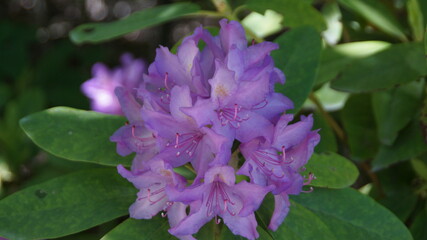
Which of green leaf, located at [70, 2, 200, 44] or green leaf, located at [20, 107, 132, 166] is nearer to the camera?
green leaf, located at [20, 107, 132, 166]

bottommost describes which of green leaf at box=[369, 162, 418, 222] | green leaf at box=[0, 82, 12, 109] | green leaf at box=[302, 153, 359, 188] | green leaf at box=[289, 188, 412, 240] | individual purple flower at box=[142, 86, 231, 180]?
green leaf at box=[0, 82, 12, 109]

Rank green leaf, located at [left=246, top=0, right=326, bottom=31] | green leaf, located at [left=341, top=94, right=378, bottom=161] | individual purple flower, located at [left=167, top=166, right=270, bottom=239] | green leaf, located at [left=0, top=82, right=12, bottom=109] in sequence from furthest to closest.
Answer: green leaf, located at [left=0, top=82, right=12, bottom=109], green leaf, located at [left=341, top=94, right=378, bottom=161], green leaf, located at [left=246, top=0, right=326, bottom=31], individual purple flower, located at [left=167, top=166, right=270, bottom=239]

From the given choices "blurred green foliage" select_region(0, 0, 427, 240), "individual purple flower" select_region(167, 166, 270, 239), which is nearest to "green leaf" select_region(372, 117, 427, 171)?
"blurred green foliage" select_region(0, 0, 427, 240)

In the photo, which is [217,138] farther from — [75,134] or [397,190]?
[397,190]

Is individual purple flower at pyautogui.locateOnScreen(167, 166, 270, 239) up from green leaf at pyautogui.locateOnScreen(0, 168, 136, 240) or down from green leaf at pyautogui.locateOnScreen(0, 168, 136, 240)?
up

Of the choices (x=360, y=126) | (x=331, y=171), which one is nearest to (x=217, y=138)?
(x=331, y=171)

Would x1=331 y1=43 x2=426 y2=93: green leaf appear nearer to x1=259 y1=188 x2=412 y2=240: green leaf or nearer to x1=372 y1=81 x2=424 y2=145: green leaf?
x1=372 y1=81 x2=424 y2=145: green leaf

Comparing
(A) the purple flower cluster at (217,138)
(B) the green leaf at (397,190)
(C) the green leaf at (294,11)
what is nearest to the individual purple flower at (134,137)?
(A) the purple flower cluster at (217,138)
